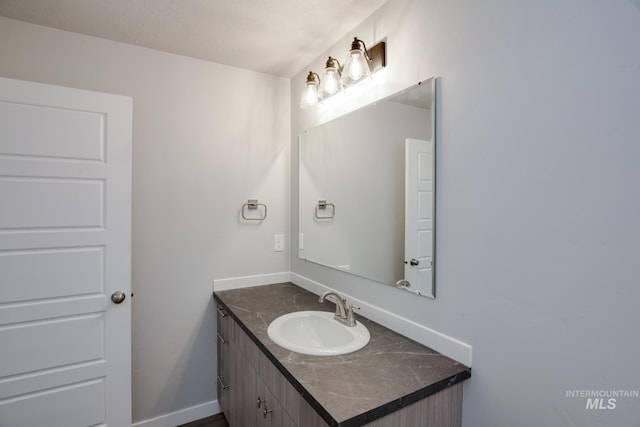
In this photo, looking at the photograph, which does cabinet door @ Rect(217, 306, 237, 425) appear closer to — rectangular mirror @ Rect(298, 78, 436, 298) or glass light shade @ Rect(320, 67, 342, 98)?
rectangular mirror @ Rect(298, 78, 436, 298)

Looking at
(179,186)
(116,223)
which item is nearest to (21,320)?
(116,223)

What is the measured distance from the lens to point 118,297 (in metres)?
1.72

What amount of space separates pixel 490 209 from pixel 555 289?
12.2 inches

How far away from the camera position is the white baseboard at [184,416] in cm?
202

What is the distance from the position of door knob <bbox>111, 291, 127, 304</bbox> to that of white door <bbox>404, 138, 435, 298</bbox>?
1500mm

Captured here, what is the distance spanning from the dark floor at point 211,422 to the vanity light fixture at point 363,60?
230 cm

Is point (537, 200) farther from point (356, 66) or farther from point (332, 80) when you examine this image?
point (332, 80)

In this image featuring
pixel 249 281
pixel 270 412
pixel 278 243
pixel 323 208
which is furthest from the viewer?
pixel 278 243

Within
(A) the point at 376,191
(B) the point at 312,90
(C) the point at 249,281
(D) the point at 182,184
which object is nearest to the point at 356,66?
(B) the point at 312,90

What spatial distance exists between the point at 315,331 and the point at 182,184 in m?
1.26

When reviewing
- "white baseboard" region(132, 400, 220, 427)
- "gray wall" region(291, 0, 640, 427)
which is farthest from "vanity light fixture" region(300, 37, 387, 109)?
"white baseboard" region(132, 400, 220, 427)

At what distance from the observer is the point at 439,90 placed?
4.21 ft

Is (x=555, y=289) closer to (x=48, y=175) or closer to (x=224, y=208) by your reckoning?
(x=224, y=208)

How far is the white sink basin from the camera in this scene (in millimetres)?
1442
